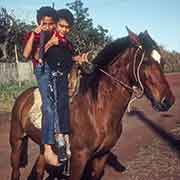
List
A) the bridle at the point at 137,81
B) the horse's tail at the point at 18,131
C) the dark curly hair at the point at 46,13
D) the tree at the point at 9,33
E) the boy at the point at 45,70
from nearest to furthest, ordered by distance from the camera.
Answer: the bridle at the point at 137,81 < the boy at the point at 45,70 < the dark curly hair at the point at 46,13 < the horse's tail at the point at 18,131 < the tree at the point at 9,33

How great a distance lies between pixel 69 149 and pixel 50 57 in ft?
3.95

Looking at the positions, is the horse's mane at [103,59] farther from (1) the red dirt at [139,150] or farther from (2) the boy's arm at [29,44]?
(1) the red dirt at [139,150]

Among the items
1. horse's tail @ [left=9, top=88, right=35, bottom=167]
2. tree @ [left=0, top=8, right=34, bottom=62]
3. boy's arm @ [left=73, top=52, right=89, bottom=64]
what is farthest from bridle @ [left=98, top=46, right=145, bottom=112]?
tree @ [left=0, top=8, right=34, bottom=62]

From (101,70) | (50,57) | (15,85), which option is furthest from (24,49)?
(15,85)

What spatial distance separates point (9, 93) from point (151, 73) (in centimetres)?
1471

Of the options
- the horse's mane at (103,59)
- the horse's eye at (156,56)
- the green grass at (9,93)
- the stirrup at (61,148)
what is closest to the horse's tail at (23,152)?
the stirrup at (61,148)

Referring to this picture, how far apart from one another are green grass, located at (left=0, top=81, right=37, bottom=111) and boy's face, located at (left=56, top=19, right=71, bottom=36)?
1104 cm

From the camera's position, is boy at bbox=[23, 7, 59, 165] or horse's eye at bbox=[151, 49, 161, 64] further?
boy at bbox=[23, 7, 59, 165]

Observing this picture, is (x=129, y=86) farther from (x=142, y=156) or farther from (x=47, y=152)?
(x=142, y=156)

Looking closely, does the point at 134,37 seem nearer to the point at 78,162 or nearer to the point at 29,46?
the point at 29,46

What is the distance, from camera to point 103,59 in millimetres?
5395

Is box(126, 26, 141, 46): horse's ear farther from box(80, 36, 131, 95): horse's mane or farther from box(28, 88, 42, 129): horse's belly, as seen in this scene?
box(28, 88, 42, 129): horse's belly

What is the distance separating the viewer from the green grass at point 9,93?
16625mm

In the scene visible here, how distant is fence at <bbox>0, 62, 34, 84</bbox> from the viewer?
22453mm
